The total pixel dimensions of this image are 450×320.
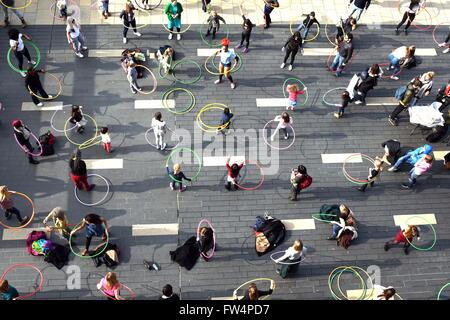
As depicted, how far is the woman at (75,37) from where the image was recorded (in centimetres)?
1892

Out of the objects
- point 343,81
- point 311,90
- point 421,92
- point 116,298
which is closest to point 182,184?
point 116,298

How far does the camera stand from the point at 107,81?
1952cm

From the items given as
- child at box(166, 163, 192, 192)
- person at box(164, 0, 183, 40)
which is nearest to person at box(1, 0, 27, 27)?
person at box(164, 0, 183, 40)

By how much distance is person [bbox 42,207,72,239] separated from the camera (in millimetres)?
14258

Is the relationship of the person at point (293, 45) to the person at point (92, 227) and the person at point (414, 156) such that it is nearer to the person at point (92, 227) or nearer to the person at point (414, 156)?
the person at point (414, 156)

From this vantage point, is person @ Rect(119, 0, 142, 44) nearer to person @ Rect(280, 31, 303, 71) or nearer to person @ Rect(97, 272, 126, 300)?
person @ Rect(280, 31, 303, 71)

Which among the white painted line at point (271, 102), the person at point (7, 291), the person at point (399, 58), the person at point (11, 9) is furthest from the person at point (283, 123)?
the person at point (11, 9)

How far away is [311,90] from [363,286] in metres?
8.53

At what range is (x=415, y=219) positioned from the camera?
1702cm

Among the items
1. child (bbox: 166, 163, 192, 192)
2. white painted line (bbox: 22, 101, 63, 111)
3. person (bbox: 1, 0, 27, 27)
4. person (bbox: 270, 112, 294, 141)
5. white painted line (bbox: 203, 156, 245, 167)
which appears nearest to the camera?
child (bbox: 166, 163, 192, 192)

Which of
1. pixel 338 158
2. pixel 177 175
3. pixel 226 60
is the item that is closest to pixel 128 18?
pixel 226 60

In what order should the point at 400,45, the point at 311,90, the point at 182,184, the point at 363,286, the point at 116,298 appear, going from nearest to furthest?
the point at 116,298 < the point at 363,286 < the point at 182,184 < the point at 311,90 < the point at 400,45

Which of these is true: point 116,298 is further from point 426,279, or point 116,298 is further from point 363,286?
point 426,279

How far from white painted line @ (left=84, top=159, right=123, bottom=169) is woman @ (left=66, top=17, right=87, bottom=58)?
5.36 meters
